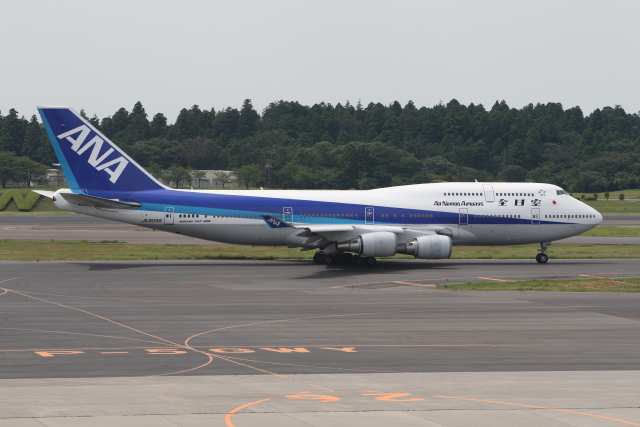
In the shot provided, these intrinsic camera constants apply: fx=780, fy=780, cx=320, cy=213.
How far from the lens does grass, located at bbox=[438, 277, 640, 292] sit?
112 ft

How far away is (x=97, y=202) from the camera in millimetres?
44062

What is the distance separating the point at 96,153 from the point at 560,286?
88.4ft

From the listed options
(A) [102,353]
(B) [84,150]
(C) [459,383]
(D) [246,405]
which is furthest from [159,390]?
(B) [84,150]

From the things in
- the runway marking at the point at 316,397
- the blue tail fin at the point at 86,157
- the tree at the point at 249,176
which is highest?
the tree at the point at 249,176

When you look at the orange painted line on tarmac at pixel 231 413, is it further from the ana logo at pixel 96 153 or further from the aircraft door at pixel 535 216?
Result: the aircraft door at pixel 535 216

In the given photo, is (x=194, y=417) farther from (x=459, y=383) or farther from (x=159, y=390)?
(x=459, y=383)

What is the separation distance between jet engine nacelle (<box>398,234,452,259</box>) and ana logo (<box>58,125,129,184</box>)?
57.6 ft

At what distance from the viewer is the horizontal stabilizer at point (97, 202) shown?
43.5 metres

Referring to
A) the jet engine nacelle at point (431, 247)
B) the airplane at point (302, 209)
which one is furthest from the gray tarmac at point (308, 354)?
the airplane at point (302, 209)

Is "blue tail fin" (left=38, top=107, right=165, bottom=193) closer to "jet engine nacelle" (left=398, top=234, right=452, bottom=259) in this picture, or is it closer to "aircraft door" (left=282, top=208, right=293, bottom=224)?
"aircraft door" (left=282, top=208, right=293, bottom=224)

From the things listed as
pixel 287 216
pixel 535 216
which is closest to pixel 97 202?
pixel 287 216

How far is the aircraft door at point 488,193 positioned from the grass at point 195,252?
5.33m

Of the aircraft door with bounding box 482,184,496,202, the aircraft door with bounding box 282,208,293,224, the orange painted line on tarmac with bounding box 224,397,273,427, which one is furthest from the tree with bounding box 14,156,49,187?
the orange painted line on tarmac with bounding box 224,397,273,427

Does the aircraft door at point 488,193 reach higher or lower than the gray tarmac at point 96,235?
higher
